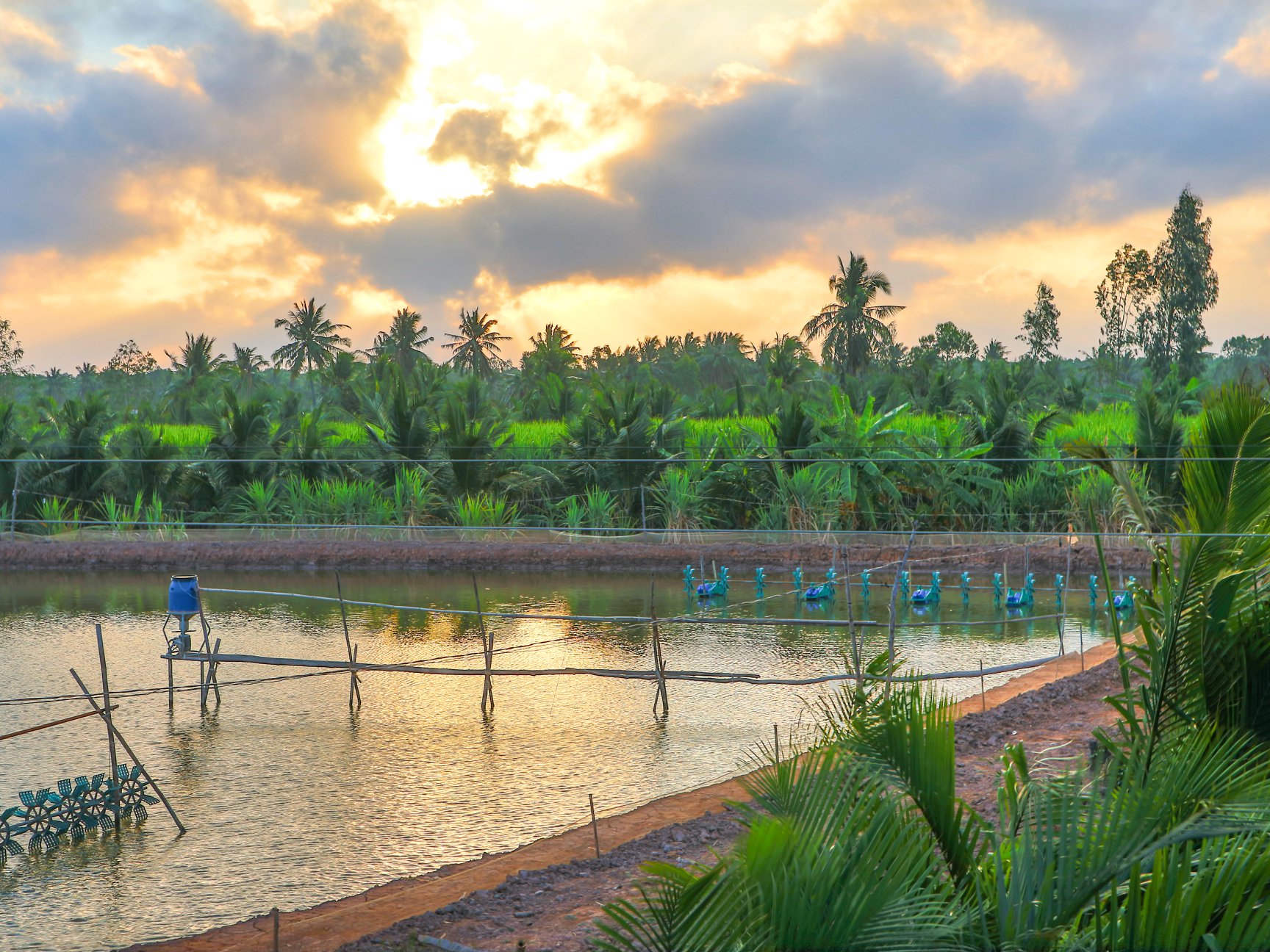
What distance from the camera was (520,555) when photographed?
20.0 meters

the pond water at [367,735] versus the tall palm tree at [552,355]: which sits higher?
the tall palm tree at [552,355]

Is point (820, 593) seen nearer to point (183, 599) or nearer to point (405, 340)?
point (183, 599)

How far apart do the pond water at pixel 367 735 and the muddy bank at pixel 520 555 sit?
117 centimetres

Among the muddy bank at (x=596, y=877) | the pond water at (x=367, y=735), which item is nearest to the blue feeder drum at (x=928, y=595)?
the pond water at (x=367, y=735)

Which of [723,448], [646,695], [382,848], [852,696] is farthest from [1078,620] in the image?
[852,696]

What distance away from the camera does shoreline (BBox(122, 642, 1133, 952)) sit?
525 cm

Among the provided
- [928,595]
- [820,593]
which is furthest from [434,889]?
[928,595]

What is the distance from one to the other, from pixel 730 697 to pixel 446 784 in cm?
361

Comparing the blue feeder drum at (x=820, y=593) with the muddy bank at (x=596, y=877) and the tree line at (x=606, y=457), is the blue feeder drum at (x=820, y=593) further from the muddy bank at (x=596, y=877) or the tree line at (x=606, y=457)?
the muddy bank at (x=596, y=877)

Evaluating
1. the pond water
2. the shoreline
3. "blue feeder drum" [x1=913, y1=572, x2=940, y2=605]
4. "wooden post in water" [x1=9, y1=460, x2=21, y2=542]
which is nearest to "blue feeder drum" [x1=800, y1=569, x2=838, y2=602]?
the pond water

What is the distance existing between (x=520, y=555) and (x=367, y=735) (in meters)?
10.4

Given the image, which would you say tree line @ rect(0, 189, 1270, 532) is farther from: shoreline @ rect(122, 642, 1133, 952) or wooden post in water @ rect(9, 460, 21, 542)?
shoreline @ rect(122, 642, 1133, 952)

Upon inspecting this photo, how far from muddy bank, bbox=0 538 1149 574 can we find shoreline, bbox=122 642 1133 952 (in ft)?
37.2

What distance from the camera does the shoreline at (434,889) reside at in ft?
17.2
